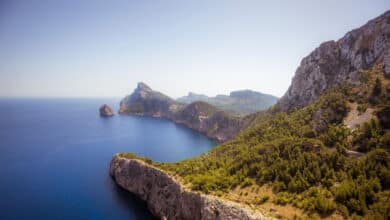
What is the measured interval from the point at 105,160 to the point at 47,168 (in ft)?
58.5

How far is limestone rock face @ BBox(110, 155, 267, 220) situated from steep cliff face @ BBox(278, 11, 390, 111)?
4262cm

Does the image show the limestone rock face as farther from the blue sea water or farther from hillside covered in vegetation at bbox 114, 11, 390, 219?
the blue sea water

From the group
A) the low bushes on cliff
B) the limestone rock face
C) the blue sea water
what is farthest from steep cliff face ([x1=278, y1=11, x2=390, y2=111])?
the blue sea water

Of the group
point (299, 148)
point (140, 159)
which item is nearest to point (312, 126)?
point (299, 148)

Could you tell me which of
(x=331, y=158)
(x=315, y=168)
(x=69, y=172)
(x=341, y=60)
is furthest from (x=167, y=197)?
(x=341, y=60)

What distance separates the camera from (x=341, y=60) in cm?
5756

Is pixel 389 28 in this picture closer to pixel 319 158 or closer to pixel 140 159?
pixel 319 158

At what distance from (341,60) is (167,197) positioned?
2411 inches

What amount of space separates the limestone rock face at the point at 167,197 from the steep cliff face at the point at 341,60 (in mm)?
42624

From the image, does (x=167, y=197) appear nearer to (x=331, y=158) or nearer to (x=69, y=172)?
(x=331, y=158)

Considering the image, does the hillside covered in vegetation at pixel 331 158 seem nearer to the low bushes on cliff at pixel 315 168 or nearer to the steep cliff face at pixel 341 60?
the low bushes on cliff at pixel 315 168

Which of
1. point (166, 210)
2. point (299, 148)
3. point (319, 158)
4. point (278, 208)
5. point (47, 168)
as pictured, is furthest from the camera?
point (47, 168)

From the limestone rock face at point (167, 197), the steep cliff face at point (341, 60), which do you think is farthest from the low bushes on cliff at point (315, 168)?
the steep cliff face at point (341, 60)

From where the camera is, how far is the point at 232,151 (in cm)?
4950
